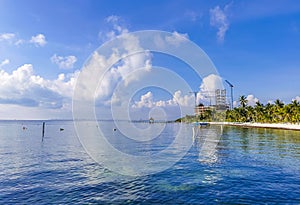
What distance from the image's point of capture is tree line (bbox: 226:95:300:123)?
107 m

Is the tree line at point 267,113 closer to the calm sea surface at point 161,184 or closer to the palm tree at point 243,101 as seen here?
the palm tree at point 243,101

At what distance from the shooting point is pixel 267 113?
445 ft

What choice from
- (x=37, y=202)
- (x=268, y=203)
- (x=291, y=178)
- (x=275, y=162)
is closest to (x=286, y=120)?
(x=275, y=162)

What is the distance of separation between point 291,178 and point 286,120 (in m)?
117

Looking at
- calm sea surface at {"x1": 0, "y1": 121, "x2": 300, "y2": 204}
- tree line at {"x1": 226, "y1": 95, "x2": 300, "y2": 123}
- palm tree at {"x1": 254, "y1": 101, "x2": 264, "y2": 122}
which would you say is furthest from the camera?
palm tree at {"x1": 254, "y1": 101, "x2": 264, "y2": 122}

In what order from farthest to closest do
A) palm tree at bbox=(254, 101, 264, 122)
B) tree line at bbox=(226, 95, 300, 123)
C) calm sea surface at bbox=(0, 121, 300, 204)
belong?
palm tree at bbox=(254, 101, 264, 122), tree line at bbox=(226, 95, 300, 123), calm sea surface at bbox=(0, 121, 300, 204)

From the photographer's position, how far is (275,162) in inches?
1177

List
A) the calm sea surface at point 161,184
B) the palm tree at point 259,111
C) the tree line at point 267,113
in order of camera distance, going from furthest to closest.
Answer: the palm tree at point 259,111 < the tree line at point 267,113 < the calm sea surface at point 161,184

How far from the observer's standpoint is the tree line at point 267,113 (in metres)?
107

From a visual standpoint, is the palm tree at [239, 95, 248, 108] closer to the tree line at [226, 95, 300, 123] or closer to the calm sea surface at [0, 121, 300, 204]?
the tree line at [226, 95, 300, 123]

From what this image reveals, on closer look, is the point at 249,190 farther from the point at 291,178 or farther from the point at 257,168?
the point at 257,168

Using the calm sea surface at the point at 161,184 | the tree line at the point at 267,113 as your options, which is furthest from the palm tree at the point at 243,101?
the calm sea surface at the point at 161,184

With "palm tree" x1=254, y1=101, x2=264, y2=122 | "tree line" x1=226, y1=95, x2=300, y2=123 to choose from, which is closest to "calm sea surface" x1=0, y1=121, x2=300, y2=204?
"tree line" x1=226, y1=95, x2=300, y2=123

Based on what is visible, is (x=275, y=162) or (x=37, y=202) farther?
(x=275, y=162)
